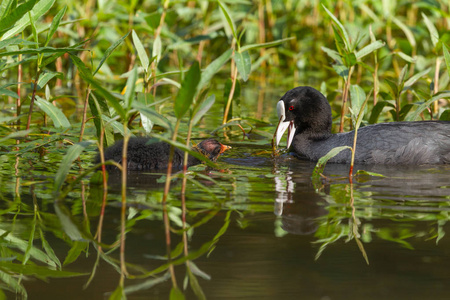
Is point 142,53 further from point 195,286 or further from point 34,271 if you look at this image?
point 195,286

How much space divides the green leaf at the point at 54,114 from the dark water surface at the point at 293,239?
85cm

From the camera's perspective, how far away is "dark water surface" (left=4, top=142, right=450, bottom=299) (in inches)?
109

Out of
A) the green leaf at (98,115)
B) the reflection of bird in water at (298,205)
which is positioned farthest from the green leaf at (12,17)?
the reflection of bird in water at (298,205)

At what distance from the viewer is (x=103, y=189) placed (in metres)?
4.42

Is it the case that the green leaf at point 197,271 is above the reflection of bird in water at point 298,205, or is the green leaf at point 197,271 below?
below

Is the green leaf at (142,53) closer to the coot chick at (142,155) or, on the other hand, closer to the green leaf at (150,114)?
the coot chick at (142,155)

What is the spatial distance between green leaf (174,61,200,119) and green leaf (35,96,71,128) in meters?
1.99

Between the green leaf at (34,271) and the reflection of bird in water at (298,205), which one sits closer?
the green leaf at (34,271)

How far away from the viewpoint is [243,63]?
6203 mm

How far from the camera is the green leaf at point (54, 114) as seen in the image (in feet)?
18.0

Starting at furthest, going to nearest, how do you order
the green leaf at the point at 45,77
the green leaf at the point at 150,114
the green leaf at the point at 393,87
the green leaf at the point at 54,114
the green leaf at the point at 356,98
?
the green leaf at the point at 393,87 < the green leaf at the point at 356,98 < the green leaf at the point at 54,114 < the green leaf at the point at 45,77 < the green leaf at the point at 150,114

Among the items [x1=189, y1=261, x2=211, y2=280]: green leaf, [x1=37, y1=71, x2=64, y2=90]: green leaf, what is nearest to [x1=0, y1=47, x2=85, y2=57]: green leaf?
[x1=37, y1=71, x2=64, y2=90]: green leaf

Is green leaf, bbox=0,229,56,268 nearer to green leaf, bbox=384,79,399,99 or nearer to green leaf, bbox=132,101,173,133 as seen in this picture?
green leaf, bbox=132,101,173,133

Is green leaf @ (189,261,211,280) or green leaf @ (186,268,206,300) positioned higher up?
green leaf @ (189,261,211,280)
